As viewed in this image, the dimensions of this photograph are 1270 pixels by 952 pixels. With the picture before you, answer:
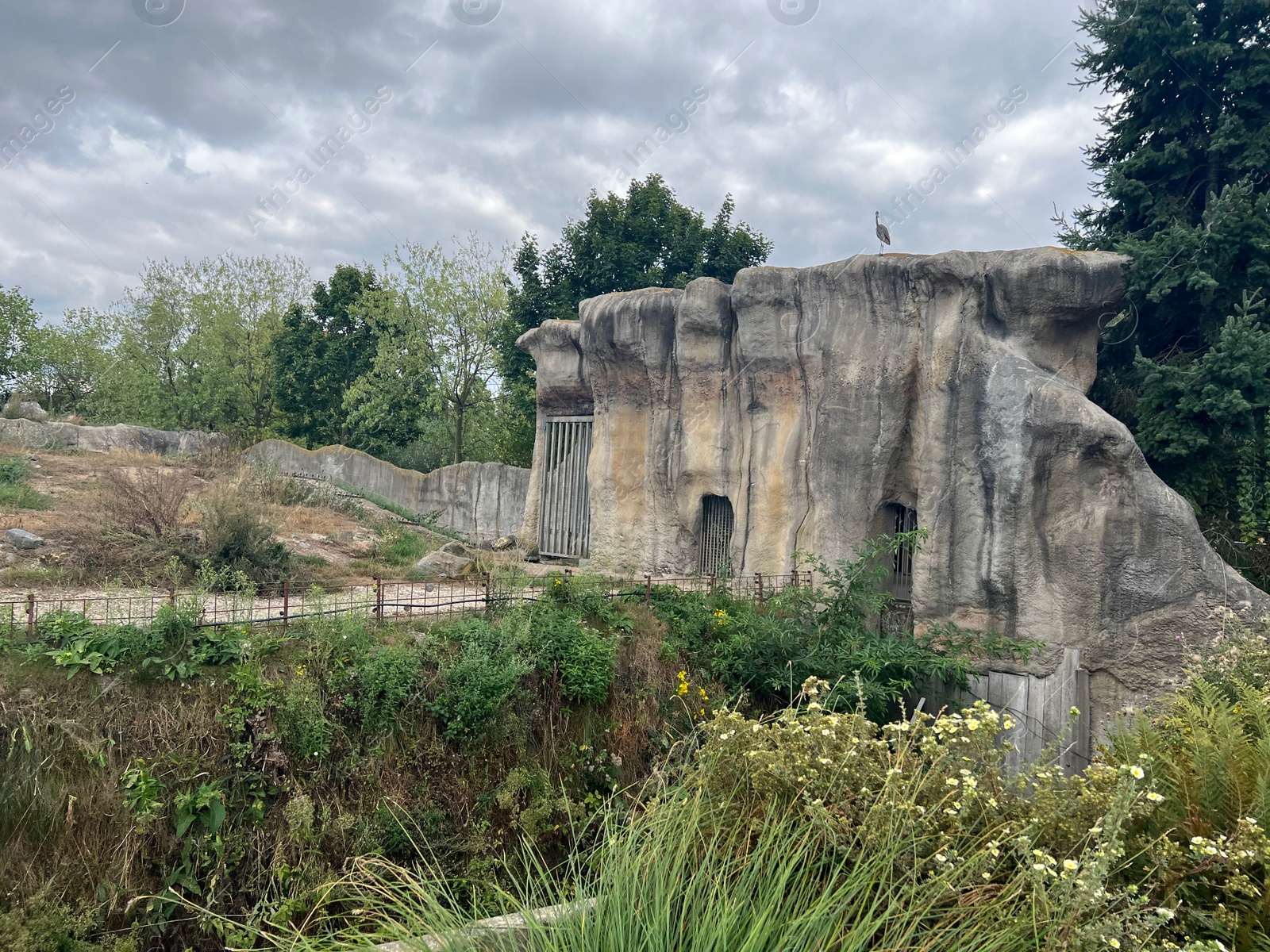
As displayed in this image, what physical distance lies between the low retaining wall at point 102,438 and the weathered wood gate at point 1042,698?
1555 centimetres

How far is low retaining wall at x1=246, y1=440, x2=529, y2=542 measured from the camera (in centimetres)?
2062

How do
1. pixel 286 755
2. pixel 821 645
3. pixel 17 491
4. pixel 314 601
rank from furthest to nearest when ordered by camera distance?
pixel 17 491, pixel 821 645, pixel 314 601, pixel 286 755

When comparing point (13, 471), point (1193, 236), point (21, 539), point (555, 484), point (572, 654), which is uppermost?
point (1193, 236)

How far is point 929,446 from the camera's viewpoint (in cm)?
1121

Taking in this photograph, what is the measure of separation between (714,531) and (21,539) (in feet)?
32.8

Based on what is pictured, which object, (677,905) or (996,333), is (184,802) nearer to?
(677,905)

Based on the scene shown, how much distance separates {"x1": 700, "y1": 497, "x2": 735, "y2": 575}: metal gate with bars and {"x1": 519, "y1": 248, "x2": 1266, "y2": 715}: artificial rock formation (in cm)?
25

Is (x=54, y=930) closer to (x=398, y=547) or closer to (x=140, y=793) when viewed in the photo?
(x=140, y=793)

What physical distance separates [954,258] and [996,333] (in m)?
1.19

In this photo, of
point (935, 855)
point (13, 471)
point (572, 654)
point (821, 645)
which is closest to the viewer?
point (935, 855)

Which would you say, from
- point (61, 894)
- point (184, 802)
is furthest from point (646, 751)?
point (61, 894)

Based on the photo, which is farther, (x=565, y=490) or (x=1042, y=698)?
(x=565, y=490)

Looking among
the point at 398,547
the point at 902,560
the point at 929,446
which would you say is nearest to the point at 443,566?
the point at 398,547

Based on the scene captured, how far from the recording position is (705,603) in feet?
30.8
